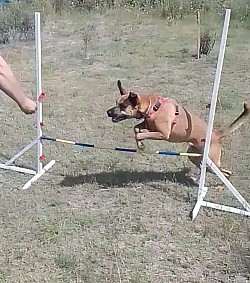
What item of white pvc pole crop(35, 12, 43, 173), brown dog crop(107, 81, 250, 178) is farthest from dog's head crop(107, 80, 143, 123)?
white pvc pole crop(35, 12, 43, 173)

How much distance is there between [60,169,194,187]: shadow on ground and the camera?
4.19m

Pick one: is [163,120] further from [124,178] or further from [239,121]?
[124,178]

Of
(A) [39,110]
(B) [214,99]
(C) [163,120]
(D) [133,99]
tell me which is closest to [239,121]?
(B) [214,99]

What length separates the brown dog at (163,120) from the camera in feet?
12.3

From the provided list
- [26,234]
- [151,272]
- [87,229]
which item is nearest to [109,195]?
[87,229]

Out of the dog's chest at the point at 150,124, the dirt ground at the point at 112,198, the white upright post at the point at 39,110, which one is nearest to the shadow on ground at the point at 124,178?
the dirt ground at the point at 112,198

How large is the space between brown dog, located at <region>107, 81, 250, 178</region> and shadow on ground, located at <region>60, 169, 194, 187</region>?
0.45 m

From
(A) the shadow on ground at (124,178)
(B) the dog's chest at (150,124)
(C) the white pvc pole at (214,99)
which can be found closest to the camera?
(C) the white pvc pole at (214,99)

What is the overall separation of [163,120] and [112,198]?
71cm

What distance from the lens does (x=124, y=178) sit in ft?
14.0

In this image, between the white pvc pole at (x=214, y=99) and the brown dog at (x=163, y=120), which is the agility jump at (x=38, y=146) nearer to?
the brown dog at (x=163, y=120)

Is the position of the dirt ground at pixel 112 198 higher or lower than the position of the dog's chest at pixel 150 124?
lower

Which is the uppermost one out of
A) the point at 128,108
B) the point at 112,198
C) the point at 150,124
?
the point at 128,108

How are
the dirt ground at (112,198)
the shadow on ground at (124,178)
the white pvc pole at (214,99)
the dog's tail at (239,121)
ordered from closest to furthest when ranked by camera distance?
the dirt ground at (112,198), the white pvc pole at (214,99), the dog's tail at (239,121), the shadow on ground at (124,178)
